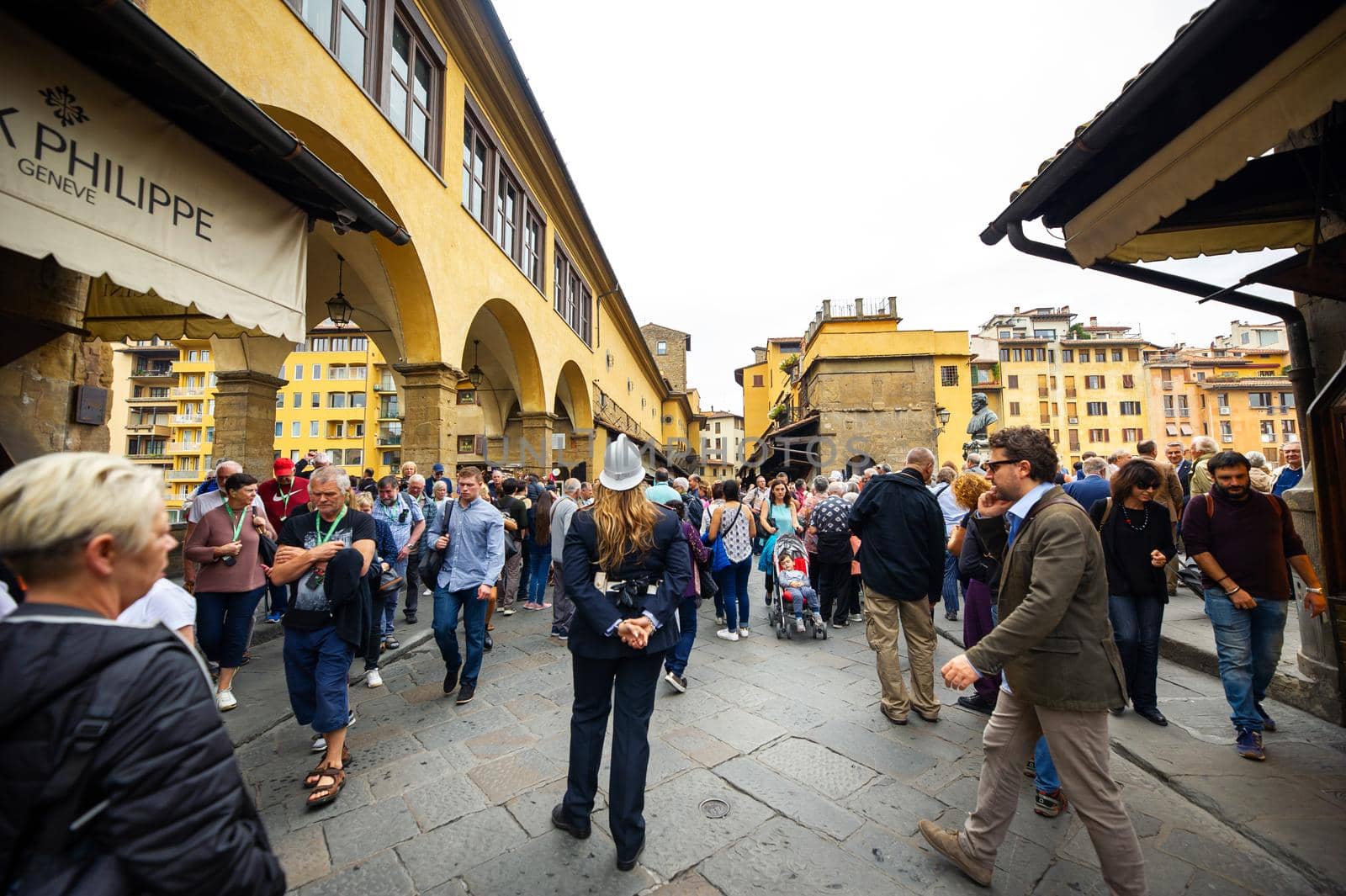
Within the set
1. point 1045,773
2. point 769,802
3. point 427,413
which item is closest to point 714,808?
point 769,802

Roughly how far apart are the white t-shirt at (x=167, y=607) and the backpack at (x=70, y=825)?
1.53 meters

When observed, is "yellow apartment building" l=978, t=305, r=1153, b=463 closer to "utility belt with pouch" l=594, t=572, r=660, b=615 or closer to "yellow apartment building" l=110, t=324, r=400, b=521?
"utility belt with pouch" l=594, t=572, r=660, b=615

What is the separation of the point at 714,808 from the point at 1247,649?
138 inches

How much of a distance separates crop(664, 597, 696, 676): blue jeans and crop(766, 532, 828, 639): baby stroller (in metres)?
1.57

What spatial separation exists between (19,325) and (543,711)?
12.4 ft

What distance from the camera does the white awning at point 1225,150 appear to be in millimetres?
2359

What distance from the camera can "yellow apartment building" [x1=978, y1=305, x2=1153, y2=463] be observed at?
152 ft

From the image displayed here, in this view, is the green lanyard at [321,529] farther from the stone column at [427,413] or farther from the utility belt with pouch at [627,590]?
the stone column at [427,413]

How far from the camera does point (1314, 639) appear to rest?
398cm

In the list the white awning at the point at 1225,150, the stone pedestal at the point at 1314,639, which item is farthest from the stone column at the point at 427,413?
the stone pedestal at the point at 1314,639

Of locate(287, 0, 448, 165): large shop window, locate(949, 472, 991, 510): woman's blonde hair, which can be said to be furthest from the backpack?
locate(287, 0, 448, 165): large shop window

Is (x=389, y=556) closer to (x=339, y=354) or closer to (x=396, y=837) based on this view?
(x=396, y=837)

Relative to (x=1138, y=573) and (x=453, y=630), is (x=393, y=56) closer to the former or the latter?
(x=453, y=630)

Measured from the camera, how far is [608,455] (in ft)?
9.58
